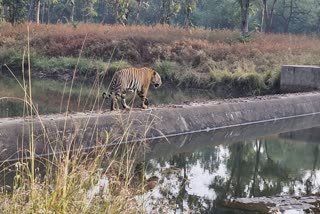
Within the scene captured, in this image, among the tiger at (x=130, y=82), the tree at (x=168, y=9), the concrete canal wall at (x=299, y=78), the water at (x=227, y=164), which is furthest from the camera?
the tree at (x=168, y=9)

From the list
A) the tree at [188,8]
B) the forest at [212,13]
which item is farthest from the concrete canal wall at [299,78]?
the forest at [212,13]

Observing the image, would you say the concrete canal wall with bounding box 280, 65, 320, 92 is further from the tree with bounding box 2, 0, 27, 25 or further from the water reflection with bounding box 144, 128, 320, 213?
the tree with bounding box 2, 0, 27, 25

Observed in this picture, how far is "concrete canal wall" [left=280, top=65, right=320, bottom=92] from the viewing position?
1961cm

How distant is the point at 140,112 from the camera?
1173 cm

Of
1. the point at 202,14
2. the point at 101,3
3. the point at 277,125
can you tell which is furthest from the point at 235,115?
the point at 101,3

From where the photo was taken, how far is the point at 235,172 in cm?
1044

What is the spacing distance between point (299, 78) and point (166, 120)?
28.9 ft

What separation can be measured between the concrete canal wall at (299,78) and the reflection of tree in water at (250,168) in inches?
253

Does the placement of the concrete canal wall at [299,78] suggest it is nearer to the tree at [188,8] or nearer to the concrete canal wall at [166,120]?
the concrete canal wall at [166,120]

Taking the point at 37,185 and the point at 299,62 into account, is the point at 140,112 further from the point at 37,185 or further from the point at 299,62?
the point at 299,62

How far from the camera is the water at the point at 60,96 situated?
51.9 feet

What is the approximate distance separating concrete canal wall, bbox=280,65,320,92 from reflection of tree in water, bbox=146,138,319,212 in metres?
6.43

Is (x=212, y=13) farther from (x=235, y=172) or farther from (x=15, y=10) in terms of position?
(x=235, y=172)

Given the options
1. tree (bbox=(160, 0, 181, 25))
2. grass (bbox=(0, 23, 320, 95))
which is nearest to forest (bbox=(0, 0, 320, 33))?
tree (bbox=(160, 0, 181, 25))
